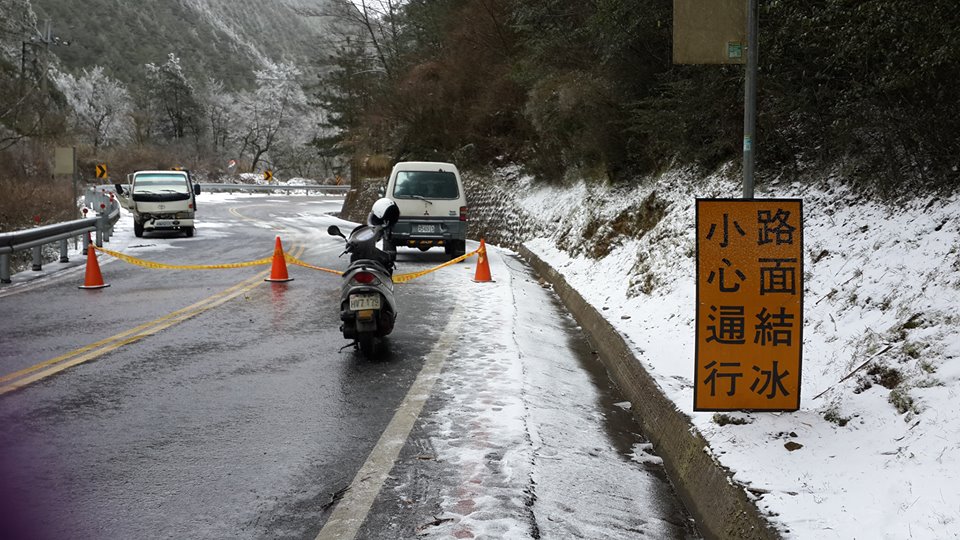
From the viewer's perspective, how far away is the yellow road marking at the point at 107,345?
6.39 meters

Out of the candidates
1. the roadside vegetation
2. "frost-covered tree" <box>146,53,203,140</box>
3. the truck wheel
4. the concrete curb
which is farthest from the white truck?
"frost-covered tree" <box>146,53,203,140</box>

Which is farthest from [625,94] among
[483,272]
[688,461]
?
[688,461]

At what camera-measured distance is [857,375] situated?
4.76 m

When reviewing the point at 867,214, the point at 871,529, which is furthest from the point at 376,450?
the point at 867,214

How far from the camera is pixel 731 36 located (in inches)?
209

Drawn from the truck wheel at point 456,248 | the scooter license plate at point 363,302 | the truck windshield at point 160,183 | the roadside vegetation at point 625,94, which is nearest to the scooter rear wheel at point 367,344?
the scooter license plate at point 363,302

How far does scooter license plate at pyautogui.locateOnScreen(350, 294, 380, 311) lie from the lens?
734 centimetres

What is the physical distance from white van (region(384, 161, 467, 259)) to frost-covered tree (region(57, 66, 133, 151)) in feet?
302

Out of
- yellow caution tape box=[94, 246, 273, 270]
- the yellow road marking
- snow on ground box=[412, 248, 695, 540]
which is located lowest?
snow on ground box=[412, 248, 695, 540]

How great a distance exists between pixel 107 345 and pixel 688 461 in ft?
20.0

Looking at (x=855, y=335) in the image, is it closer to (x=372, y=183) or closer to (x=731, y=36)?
(x=731, y=36)

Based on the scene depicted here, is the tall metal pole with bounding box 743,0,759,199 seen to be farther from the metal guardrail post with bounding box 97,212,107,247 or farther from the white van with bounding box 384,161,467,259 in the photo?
the metal guardrail post with bounding box 97,212,107,247

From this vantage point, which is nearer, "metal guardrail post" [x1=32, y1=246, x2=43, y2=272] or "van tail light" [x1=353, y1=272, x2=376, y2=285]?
"van tail light" [x1=353, y1=272, x2=376, y2=285]

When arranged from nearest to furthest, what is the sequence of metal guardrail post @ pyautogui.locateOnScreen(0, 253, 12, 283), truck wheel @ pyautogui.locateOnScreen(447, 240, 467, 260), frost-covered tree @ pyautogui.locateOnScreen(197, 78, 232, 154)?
metal guardrail post @ pyautogui.locateOnScreen(0, 253, 12, 283) < truck wheel @ pyautogui.locateOnScreen(447, 240, 467, 260) < frost-covered tree @ pyautogui.locateOnScreen(197, 78, 232, 154)
